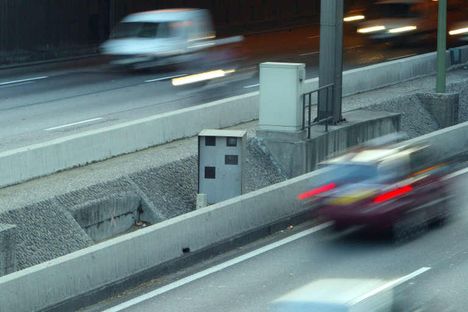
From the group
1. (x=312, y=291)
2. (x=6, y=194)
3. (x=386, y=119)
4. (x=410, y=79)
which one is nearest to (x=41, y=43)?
(x=410, y=79)

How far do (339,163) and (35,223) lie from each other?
4426 mm

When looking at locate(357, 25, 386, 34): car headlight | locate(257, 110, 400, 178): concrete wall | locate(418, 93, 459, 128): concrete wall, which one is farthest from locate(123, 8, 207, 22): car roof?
locate(257, 110, 400, 178): concrete wall

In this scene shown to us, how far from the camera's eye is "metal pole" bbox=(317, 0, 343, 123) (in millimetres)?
22906

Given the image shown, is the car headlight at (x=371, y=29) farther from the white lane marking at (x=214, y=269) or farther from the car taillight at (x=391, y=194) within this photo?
the car taillight at (x=391, y=194)

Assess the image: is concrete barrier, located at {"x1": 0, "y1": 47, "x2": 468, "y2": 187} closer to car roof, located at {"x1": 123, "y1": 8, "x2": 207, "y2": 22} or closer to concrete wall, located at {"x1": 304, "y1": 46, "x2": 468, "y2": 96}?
concrete wall, located at {"x1": 304, "y1": 46, "x2": 468, "y2": 96}

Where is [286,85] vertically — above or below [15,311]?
above

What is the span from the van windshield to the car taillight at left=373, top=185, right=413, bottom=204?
1781 centimetres

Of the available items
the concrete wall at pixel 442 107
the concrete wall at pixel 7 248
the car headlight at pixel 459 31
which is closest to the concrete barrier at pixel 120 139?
the concrete wall at pixel 442 107

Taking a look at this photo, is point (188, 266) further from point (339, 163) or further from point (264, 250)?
point (339, 163)

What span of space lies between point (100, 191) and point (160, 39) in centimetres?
1559

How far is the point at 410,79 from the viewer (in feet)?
101

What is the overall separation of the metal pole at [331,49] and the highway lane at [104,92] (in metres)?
5.20

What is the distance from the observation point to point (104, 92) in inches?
1223

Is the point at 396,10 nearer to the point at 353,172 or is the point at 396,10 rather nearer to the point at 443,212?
the point at 443,212
